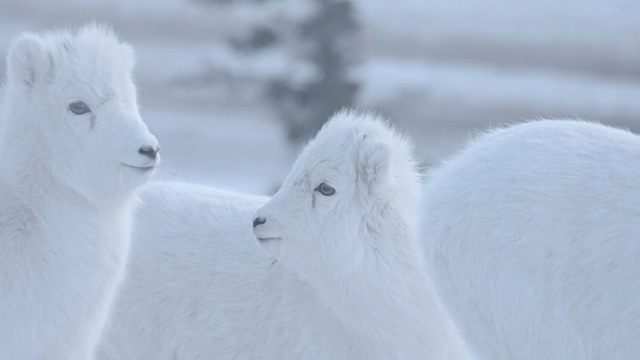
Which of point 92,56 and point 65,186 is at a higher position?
point 92,56

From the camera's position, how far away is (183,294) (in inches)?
283

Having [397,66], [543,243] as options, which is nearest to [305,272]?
[543,243]

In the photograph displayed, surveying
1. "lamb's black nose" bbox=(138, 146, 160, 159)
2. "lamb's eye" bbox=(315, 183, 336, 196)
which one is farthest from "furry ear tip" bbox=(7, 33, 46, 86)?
"lamb's eye" bbox=(315, 183, 336, 196)

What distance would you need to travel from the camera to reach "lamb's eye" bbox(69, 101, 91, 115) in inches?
241

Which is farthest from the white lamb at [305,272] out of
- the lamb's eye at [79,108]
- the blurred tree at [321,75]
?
the blurred tree at [321,75]

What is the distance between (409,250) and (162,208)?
1705 millimetres

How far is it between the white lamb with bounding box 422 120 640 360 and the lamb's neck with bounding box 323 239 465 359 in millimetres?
943

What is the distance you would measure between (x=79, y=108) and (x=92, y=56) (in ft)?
0.98

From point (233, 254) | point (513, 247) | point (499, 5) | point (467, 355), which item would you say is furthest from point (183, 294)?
point (499, 5)

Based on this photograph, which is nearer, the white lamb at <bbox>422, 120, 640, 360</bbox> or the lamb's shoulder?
the white lamb at <bbox>422, 120, 640, 360</bbox>

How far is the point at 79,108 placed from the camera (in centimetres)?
612

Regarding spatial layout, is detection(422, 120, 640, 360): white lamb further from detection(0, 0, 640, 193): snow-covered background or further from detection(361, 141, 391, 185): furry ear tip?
detection(0, 0, 640, 193): snow-covered background

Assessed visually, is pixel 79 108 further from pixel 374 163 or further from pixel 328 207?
pixel 374 163

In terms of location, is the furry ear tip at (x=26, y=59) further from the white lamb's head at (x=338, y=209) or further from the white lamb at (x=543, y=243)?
the white lamb at (x=543, y=243)
